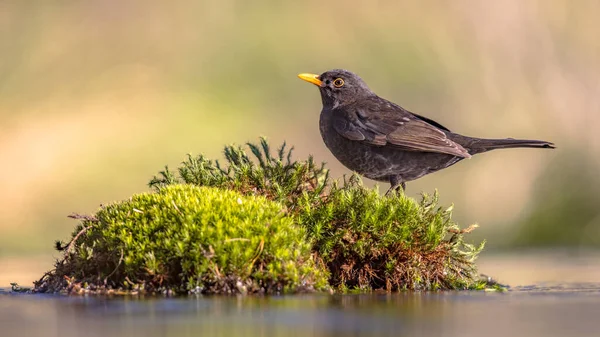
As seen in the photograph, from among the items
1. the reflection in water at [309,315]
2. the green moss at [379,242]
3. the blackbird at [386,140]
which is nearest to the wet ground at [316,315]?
the reflection in water at [309,315]

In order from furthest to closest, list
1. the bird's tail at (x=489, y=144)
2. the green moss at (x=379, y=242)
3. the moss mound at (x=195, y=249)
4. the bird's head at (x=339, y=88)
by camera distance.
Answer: the bird's head at (x=339, y=88) < the bird's tail at (x=489, y=144) < the green moss at (x=379, y=242) < the moss mound at (x=195, y=249)

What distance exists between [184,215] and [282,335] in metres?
3.13

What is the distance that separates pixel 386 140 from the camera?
1416cm

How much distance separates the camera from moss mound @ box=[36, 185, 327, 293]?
10.1 meters

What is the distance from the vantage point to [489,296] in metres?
10.9

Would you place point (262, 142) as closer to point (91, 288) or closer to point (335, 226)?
point (335, 226)

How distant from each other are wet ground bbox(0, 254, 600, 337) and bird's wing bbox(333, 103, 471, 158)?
3.51m

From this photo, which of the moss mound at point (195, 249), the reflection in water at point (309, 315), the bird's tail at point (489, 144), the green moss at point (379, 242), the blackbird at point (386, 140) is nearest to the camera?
the reflection in water at point (309, 315)

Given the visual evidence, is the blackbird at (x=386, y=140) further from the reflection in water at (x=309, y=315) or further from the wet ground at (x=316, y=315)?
the reflection in water at (x=309, y=315)

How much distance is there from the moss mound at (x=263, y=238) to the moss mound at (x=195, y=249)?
1cm

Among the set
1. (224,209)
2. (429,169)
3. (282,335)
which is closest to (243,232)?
(224,209)

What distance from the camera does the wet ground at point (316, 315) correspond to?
795 centimetres

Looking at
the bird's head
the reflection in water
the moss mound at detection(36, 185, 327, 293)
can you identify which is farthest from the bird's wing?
the reflection in water

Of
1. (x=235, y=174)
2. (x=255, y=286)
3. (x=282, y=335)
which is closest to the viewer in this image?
(x=282, y=335)
